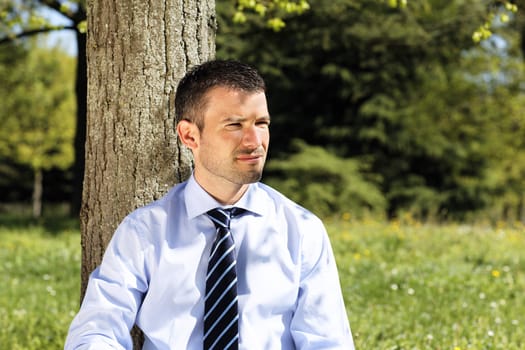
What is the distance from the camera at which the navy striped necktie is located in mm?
2127

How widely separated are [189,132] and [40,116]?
2101 cm

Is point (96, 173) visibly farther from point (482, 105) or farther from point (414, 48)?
point (482, 105)

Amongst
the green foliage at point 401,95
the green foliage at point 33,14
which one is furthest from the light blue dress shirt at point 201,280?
the green foliage at point 401,95

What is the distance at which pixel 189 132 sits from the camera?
7.47 feet

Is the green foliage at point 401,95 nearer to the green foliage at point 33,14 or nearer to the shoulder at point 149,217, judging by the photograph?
the green foliage at point 33,14

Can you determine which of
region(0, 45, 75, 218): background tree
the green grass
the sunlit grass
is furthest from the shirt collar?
region(0, 45, 75, 218): background tree

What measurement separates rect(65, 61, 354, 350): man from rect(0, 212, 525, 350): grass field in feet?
5.92

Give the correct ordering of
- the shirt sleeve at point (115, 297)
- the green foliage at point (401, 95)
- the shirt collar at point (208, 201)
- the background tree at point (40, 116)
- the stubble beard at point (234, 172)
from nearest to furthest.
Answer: the shirt sleeve at point (115, 297), the stubble beard at point (234, 172), the shirt collar at point (208, 201), the green foliage at point (401, 95), the background tree at point (40, 116)

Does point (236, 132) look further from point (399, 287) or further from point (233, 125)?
point (399, 287)

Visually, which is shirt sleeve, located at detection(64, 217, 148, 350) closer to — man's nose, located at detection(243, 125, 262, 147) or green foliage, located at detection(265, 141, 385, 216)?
man's nose, located at detection(243, 125, 262, 147)

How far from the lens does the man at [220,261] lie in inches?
84.7

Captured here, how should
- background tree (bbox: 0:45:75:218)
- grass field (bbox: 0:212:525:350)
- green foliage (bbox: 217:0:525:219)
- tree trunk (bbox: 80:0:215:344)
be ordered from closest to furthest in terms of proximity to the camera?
tree trunk (bbox: 80:0:215:344), grass field (bbox: 0:212:525:350), green foliage (bbox: 217:0:525:219), background tree (bbox: 0:45:75:218)

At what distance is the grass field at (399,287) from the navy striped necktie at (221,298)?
196 centimetres

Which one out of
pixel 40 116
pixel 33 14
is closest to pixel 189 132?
pixel 33 14
